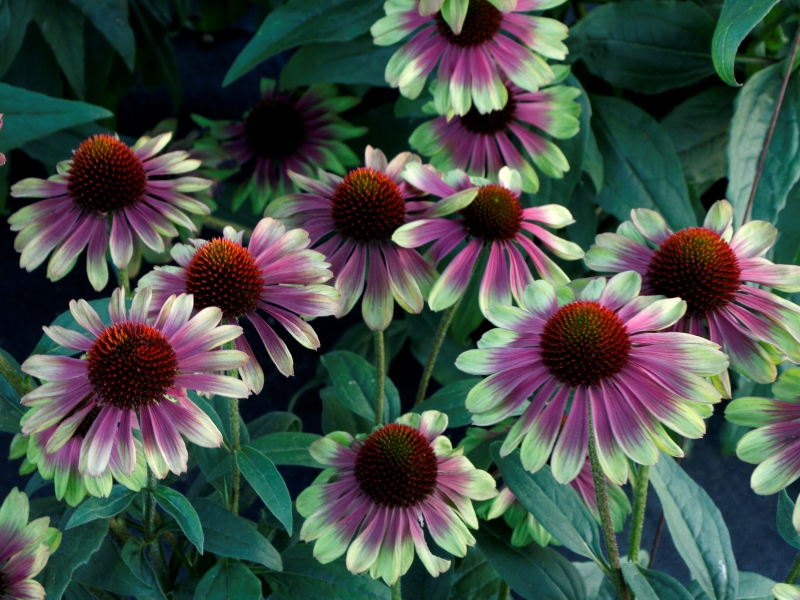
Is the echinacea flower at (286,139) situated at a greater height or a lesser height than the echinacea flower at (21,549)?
lesser

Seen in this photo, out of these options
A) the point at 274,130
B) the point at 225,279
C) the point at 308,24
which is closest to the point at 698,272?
the point at 225,279

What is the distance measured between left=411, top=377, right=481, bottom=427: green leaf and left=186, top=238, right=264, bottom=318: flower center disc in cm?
15

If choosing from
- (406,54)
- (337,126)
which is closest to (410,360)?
(337,126)

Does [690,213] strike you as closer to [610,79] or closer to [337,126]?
[610,79]

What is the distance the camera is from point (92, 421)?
17.1 inches

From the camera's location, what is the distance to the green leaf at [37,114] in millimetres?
676

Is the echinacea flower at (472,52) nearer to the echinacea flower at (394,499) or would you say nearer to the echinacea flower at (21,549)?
the echinacea flower at (394,499)

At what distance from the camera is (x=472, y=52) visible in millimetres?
624

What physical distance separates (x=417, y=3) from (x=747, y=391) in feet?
1.63

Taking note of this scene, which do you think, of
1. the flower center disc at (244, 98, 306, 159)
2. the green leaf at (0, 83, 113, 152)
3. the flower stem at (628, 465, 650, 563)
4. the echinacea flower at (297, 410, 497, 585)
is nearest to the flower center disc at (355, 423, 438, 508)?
the echinacea flower at (297, 410, 497, 585)

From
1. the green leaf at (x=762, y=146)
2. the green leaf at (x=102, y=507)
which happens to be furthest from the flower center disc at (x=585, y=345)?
the green leaf at (x=762, y=146)

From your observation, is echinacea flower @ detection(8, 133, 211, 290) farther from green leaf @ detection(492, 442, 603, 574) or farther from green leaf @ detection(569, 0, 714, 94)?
green leaf @ detection(569, 0, 714, 94)

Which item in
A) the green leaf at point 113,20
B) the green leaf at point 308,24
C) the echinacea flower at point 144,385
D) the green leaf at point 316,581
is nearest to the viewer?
the echinacea flower at point 144,385

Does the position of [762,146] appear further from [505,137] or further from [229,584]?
[229,584]
